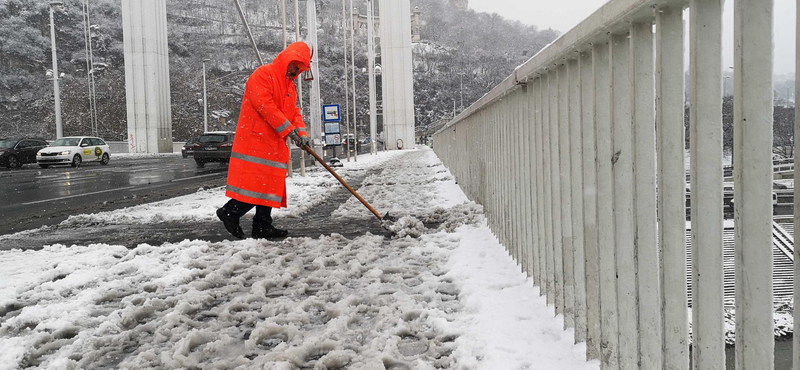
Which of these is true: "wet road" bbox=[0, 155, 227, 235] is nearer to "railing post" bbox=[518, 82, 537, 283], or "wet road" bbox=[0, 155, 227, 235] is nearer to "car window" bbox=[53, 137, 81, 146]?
"railing post" bbox=[518, 82, 537, 283]

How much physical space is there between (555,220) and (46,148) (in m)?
29.9

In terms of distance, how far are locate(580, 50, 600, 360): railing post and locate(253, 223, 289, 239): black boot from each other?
410cm

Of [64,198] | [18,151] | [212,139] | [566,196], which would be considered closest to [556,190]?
[566,196]

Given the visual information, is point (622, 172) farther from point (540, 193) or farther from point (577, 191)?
point (540, 193)

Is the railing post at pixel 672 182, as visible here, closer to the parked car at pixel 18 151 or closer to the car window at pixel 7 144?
the parked car at pixel 18 151

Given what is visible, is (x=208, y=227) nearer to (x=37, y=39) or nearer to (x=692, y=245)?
(x=692, y=245)

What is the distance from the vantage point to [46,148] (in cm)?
2825

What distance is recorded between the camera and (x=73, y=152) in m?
28.8

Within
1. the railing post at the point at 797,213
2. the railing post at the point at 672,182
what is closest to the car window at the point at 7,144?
the railing post at the point at 672,182

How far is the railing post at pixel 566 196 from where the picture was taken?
2.88 m

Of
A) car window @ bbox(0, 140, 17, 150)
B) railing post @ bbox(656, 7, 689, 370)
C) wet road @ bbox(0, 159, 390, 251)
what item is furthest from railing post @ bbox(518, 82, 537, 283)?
car window @ bbox(0, 140, 17, 150)

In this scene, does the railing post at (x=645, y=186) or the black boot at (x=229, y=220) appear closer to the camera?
the railing post at (x=645, y=186)

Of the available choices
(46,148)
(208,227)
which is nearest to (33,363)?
(208,227)

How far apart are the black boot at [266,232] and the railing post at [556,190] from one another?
362 cm
